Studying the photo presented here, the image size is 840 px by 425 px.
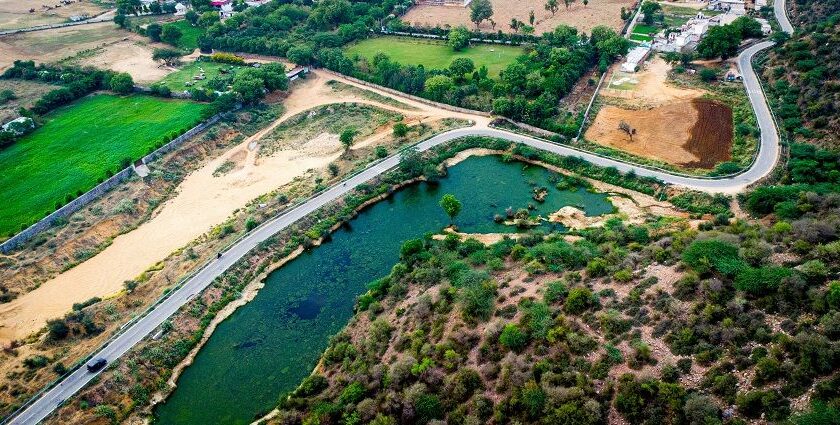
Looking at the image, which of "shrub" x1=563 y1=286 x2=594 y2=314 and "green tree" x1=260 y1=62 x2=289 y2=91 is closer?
"shrub" x1=563 y1=286 x2=594 y2=314

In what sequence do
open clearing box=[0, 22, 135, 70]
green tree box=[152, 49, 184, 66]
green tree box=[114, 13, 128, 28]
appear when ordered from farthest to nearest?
green tree box=[114, 13, 128, 28] < open clearing box=[0, 22, 135, 70] < green tree box=[152, 49, 184, 66]

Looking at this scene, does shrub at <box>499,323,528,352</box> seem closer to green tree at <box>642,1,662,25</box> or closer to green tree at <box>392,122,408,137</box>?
green tree at <box>392,122,408,137</box>

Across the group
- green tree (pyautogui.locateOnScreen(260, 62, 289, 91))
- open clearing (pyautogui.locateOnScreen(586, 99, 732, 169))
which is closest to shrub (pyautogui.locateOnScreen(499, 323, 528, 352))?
open clearing (pyautogui.locateOnScreen(586, 99, 732, 169))

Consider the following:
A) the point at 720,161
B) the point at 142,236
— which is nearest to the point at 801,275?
the point at 720,161

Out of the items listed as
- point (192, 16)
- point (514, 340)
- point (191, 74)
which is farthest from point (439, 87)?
point (192, 16)

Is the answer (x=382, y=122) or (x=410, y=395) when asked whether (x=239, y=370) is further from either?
(x=382, y=122)

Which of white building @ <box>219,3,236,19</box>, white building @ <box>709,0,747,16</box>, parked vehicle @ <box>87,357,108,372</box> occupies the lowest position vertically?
parked vehicle @ <box>87,357,108,372</box>
